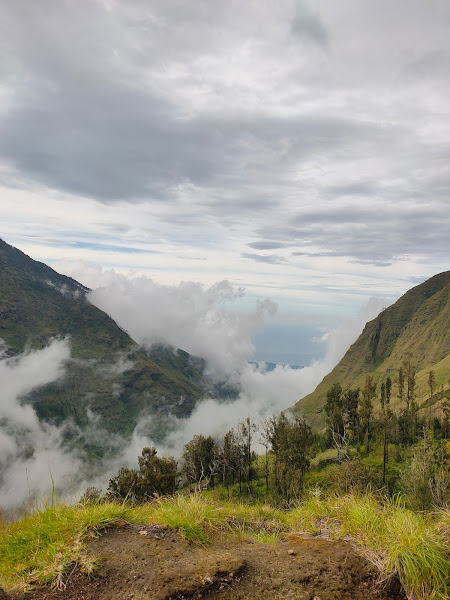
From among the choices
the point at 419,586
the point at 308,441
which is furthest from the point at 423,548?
the point at 308,441

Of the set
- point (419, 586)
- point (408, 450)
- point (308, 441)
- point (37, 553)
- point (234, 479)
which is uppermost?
point (419, 586)

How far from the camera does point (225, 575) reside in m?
5.25

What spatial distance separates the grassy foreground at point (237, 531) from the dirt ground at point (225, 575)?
245 millimetres

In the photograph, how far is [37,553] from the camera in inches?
232

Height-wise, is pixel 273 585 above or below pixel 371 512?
→ below

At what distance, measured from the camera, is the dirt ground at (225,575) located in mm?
4926

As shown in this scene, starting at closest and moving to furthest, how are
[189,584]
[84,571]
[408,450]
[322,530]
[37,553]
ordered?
1. [189,584]
2. [84,571]
3. [37,553]
4. [322,530]
5. [408,450]

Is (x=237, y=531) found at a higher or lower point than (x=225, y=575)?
lower

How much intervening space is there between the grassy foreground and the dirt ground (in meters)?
0.25

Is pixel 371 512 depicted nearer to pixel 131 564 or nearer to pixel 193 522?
pixel 193 522

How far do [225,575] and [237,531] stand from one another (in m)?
2.55

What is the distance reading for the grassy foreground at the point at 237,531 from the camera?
16.2 ft

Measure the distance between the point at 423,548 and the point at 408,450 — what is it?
389ft

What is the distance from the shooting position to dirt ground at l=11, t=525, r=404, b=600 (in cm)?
493
